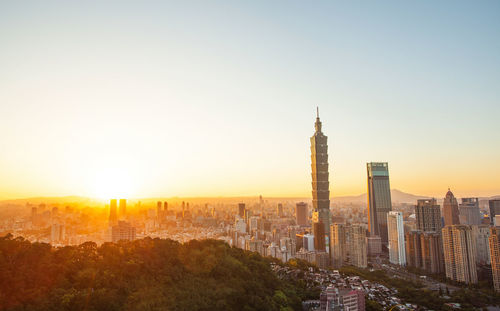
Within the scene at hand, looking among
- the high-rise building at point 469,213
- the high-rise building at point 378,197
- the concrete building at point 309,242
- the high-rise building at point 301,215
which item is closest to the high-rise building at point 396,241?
Result: the concrete building at point 309,242

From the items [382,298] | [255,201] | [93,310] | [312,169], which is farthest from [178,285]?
[255,201]

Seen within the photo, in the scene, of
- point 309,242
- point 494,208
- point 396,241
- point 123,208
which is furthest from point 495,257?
point 123,208

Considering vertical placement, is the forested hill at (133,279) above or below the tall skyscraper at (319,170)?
below

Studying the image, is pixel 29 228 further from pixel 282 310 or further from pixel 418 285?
pixel 418 285

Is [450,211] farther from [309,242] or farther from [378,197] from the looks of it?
[309,242]

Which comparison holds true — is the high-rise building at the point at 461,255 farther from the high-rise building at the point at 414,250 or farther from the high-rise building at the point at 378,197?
the high-rise building at the point at 378,197

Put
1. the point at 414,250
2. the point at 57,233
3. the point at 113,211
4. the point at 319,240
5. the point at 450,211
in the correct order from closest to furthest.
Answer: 1. the point at 57,233
2. the point at 414,250
3. the point at 113,211
4. the point at 319,240
5. the point at 450,211
